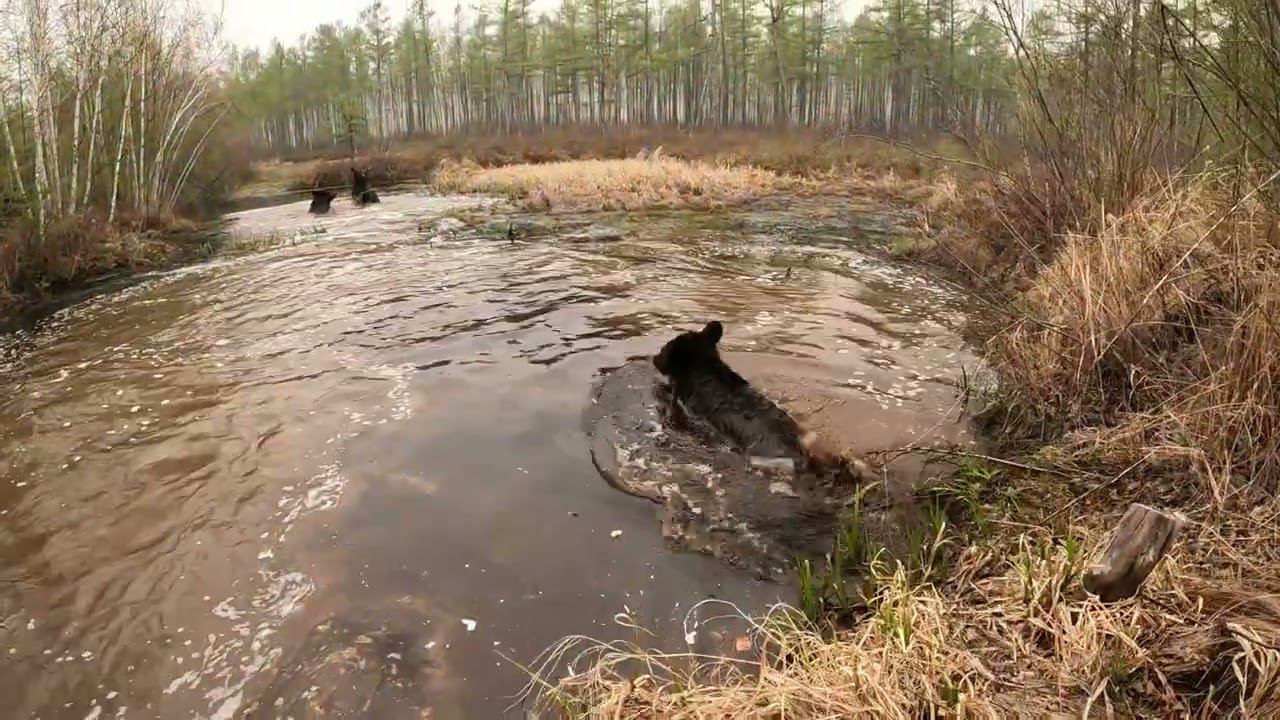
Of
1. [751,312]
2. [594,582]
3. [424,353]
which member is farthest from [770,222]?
[594,582]

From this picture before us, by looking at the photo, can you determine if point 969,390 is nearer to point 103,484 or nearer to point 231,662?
point 231,662

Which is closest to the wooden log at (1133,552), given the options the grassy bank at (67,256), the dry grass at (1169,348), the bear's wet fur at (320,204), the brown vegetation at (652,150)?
the dry grass at (1169,348)

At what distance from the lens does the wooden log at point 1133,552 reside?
2418 mm

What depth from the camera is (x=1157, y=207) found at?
17.5 feet

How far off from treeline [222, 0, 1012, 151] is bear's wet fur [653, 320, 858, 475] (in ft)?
119

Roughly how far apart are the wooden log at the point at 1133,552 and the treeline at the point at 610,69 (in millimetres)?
38978

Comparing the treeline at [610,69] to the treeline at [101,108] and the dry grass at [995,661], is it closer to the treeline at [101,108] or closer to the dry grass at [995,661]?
the treeline at [101,108]

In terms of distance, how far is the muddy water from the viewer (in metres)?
3.26

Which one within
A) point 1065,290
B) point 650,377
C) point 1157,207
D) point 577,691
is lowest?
point 577,691

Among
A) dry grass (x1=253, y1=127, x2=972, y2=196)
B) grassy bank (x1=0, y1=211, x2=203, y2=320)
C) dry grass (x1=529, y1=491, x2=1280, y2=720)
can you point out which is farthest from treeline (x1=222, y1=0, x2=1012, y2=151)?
dry grass (x1=529, y1=491, x2=1280, y2=720)

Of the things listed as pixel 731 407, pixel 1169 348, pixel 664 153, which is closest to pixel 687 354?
pixel 731 407

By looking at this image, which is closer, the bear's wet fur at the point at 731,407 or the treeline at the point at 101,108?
the bear's wet fur at the point at 731,407

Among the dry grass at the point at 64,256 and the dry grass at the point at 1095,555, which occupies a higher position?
the dry grass at the point at 64,256

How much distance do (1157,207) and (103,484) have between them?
7892mm
